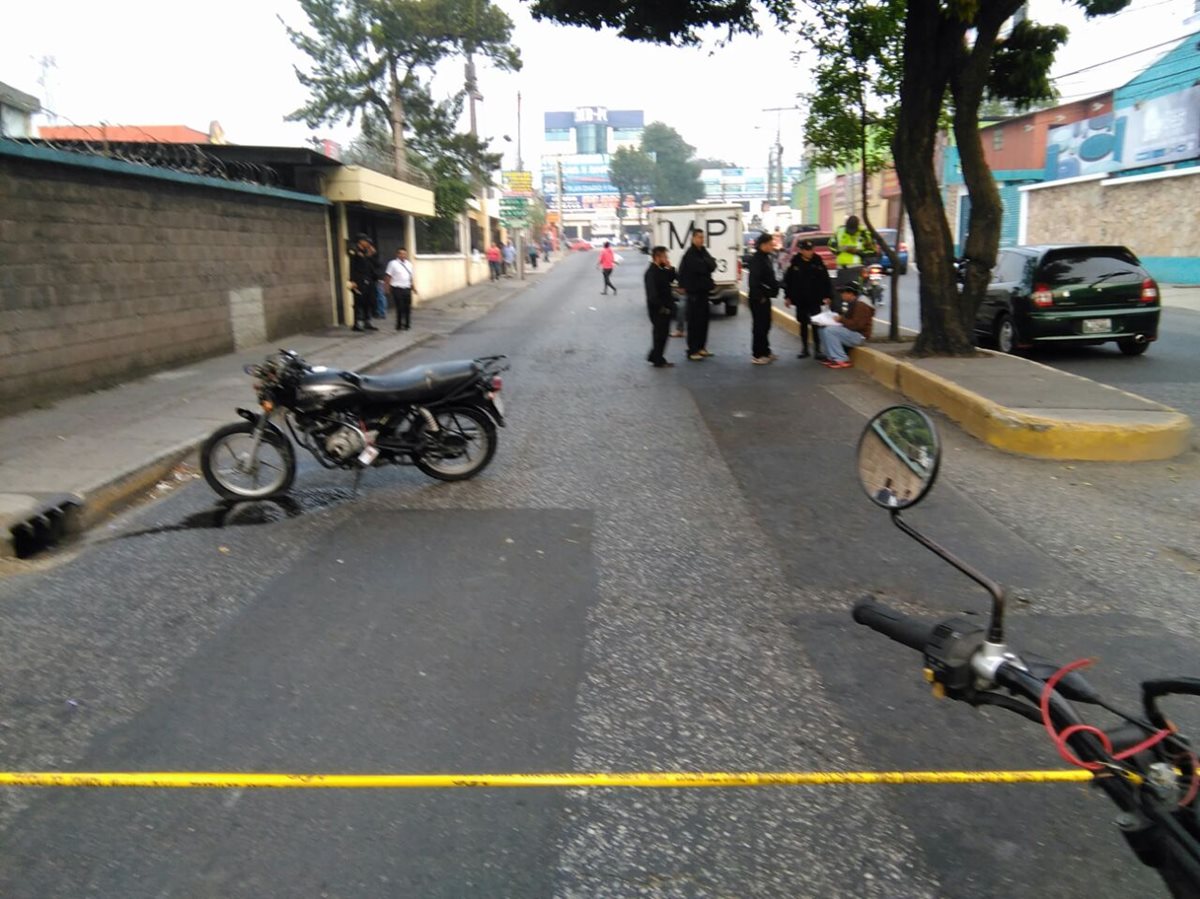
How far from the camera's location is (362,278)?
19.2m

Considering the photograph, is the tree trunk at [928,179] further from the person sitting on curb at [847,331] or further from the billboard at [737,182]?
the billboard at [737,182]

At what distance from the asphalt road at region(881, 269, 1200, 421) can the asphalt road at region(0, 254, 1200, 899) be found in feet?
11.4

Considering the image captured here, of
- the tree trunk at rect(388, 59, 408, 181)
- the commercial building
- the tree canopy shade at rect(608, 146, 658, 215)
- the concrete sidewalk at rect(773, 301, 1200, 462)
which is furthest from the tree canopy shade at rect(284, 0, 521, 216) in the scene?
the commercial building

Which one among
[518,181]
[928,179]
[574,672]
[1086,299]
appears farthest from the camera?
[518,181]

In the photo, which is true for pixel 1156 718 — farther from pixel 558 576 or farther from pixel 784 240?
pixel 784 240

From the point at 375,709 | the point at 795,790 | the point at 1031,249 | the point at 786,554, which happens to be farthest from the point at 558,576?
the point at 1031,249

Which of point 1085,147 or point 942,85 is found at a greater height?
point 1085,147

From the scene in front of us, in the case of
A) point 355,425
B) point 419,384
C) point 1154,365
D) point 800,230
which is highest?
point 800,230

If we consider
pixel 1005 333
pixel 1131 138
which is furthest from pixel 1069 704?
pixel 1131 138

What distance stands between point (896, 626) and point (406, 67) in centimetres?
3840

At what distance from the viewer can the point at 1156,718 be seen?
223cm

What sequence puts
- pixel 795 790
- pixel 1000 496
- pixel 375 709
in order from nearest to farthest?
pixel 795 790
pixel 375 709
pixel 1000 496

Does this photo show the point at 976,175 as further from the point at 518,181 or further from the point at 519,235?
the point at 518,181

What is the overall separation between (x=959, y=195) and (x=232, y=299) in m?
37.9
